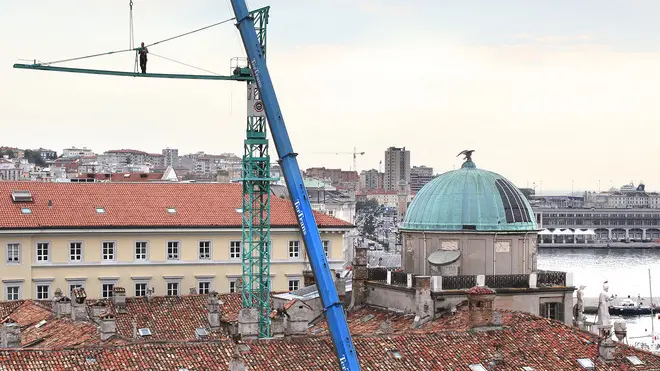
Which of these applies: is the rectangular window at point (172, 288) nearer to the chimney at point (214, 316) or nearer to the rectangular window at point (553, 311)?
the chimney at point (214, 316)

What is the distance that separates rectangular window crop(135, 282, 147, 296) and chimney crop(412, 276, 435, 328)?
28.3 meters

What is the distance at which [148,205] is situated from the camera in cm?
7425

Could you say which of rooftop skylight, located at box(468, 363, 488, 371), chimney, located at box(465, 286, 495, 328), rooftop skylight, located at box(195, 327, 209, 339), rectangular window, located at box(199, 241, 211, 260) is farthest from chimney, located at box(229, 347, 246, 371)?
rectangular window, located at box(199, 241, 211, 260)

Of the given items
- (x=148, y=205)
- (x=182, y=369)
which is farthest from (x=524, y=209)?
(x=148, y=205)

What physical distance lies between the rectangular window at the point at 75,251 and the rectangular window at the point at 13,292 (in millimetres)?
3549

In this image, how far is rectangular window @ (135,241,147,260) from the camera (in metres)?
71.8

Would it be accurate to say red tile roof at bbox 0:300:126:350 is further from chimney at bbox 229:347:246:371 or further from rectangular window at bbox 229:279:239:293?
rectangular window at bbox 229:279:239:293

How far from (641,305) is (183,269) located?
88.9 meters

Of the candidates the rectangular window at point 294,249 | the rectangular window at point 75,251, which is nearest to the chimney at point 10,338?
the rectangular window at point 75,251

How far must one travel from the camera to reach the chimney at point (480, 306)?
138 ft

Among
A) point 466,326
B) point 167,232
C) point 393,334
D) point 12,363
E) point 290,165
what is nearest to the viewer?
point 12,363

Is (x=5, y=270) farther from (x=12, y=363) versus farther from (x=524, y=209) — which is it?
(x=12, y=363)

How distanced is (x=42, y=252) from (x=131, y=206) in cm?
669

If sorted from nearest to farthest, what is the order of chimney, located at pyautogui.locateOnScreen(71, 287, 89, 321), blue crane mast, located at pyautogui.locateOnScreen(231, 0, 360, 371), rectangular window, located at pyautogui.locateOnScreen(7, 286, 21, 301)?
blue crane mast, located at pyautogui.locateOnScreen(231, 0, 360, 371)
chimney, located at pyautogui.locateOnScreen(71, 287, 89, 321)
rectangular window, located at pyautogui.locateOnScreen(7, 286, 21, 301)
